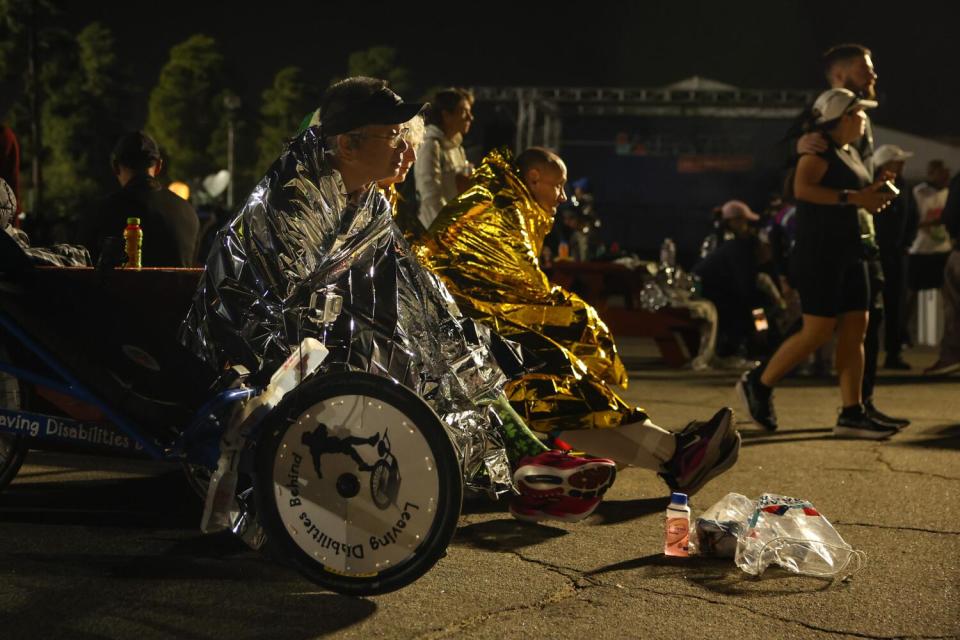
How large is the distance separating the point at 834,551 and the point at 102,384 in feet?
7.45

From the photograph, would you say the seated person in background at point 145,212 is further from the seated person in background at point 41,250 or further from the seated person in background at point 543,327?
the seated person in background at point 543,327

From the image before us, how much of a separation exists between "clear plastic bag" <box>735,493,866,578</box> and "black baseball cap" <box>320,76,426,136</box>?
5.44 feet

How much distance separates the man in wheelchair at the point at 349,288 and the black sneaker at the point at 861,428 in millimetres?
3305

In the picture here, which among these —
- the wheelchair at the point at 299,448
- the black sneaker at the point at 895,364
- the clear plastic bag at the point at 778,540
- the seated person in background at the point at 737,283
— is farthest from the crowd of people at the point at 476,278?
the black sneaker at the point at 895,364

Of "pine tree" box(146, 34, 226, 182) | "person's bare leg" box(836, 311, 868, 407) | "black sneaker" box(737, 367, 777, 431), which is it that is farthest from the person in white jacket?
"pine tree" box(146, 34, 226, 182)

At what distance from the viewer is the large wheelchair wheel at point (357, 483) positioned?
A: 3391 mm

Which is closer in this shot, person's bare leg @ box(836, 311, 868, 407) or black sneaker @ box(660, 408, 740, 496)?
black sneaker @ box(660, 408, 740, 496)

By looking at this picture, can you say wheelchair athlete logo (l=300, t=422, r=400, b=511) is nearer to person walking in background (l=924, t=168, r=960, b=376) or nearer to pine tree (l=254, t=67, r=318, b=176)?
person walking in background (l=924, t=168, r=960, b=376)

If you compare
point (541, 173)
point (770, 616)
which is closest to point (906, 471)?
point (541, 173)

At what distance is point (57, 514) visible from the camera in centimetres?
463

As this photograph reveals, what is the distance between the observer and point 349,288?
152 inches

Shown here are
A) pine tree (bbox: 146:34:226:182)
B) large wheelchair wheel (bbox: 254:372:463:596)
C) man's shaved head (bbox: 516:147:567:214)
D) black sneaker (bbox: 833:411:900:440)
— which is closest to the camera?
large wheelchair wheel (bbox: 254:372:463:596)

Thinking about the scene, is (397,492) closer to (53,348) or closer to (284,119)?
(53,348)

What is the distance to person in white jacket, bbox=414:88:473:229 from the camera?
7.20m
